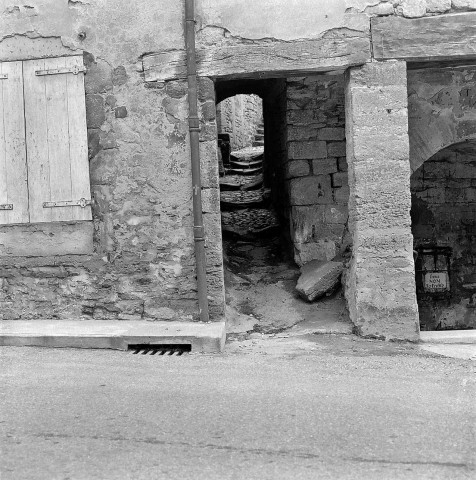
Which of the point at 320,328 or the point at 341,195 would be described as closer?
the point at 320,328

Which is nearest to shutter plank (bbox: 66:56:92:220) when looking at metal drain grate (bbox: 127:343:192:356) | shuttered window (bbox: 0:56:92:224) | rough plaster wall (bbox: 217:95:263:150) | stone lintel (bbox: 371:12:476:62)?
shuttered window (bbox: 0:56:92:224)

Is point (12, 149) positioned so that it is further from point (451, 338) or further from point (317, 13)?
point (451, 338)

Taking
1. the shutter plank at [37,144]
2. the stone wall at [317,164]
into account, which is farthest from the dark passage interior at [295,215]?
the shutter plank at [37,144]

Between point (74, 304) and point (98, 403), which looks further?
point (74, 304)

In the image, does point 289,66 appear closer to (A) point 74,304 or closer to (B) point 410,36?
(B) point 410,36

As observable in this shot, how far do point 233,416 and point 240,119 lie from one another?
42.3 ft

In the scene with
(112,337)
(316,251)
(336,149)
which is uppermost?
(336,149)

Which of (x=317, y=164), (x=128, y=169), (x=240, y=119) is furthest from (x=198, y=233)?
(x=240, y=119)

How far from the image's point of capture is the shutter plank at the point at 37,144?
558 centimetres

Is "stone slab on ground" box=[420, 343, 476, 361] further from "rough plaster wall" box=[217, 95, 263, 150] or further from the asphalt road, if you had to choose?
"rough plaster wall" box=[217, 95, 263, 150]

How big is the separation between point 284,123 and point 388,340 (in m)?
2.70

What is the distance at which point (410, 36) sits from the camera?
17.8ft

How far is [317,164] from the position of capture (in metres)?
6.75

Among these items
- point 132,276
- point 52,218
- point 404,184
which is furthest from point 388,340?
point 52,218
